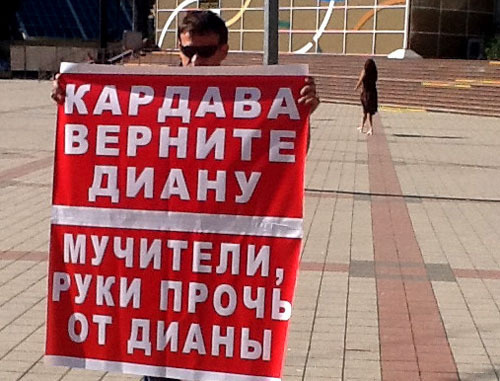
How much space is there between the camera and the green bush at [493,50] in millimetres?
36719

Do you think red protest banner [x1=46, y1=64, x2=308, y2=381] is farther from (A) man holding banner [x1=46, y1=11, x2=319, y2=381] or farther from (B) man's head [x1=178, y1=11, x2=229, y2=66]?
(B) man's head [x1=178, y1=11, x2=229, y2=66]

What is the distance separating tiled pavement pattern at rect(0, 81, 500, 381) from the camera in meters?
5.14

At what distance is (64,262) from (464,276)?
4505mm

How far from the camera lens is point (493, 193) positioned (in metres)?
12.0

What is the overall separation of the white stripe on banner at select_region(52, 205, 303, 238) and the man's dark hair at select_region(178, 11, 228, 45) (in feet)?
2.18

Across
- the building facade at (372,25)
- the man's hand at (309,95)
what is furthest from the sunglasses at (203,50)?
the building facade at (372,25)

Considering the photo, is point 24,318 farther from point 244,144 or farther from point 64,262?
point 244,144

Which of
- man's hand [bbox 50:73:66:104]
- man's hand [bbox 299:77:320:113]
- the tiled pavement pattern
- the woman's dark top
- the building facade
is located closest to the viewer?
man's hand [bbox 299:77:320:113]

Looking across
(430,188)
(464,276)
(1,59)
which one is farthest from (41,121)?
(1,59)

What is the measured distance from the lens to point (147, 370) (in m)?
3.37

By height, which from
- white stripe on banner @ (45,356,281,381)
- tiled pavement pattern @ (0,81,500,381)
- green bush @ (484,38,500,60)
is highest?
green bush @ (484,38,500,60)

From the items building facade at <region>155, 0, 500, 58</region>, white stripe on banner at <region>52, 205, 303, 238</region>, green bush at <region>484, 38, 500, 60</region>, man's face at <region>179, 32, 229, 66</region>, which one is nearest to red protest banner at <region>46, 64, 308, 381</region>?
white stripe on banner at <region>52, 205, 303, 238</region>

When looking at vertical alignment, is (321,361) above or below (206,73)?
below

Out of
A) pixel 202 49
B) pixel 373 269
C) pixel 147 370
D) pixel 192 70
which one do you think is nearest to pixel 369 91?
pixel 373 269
